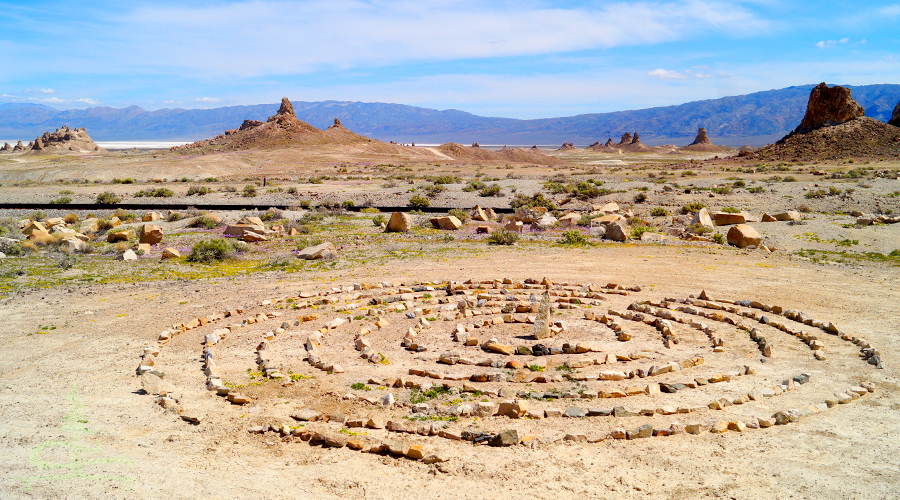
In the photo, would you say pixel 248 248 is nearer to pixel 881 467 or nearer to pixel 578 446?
pixel 578 446

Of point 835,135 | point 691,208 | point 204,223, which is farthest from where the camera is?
point 835,135

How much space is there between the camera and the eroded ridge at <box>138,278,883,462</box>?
764 centimetres

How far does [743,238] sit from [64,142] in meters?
132

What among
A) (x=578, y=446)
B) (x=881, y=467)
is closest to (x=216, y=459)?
(x=578, y=446)

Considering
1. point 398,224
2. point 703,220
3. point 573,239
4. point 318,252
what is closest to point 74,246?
point 318,252

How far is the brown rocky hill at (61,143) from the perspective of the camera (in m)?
110

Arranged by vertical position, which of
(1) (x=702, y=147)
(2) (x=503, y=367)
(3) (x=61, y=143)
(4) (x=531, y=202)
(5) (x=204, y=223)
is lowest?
(2) (x=503, y=367)

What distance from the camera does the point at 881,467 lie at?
6.52 metres

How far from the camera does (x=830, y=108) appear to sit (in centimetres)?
7575

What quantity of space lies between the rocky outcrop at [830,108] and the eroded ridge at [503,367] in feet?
252

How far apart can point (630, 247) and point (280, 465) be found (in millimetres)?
17252

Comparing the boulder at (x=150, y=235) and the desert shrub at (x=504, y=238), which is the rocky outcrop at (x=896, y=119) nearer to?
the desert shrub at (x=504, y=238)

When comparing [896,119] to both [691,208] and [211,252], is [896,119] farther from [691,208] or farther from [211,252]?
[211,252]

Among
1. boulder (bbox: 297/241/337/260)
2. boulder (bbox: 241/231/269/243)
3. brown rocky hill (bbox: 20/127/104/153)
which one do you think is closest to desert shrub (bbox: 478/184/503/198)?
boulder (bbox: 241/231/269/243)
